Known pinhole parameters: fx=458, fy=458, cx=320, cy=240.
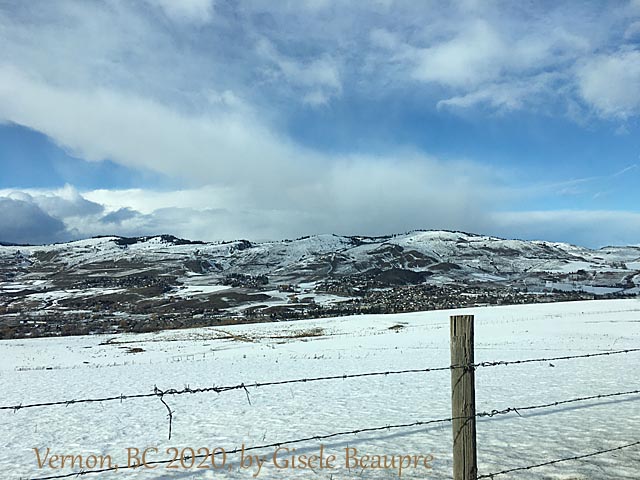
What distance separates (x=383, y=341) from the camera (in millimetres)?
37938

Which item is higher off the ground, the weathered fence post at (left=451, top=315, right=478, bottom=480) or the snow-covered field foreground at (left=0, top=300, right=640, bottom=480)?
the weathered fence post at (left=451, top=315, right=478, bottom=480)

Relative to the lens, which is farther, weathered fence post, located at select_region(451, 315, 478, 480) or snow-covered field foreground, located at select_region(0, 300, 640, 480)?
snow-covered field foreground, located at select_region(0, 300, 640, 480)

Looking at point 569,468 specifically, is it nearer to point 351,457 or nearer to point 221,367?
point 351,457

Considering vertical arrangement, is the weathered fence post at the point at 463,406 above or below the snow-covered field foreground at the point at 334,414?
above

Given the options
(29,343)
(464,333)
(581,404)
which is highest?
(464,333)

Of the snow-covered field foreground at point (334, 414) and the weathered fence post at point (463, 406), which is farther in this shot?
the snow-covered field foreground at point (334, 414)

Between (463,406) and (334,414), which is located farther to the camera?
(334,414)

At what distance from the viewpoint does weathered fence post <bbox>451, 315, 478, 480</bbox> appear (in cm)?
482

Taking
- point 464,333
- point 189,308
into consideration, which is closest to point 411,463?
point 464,333

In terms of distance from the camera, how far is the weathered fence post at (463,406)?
482 centimetres

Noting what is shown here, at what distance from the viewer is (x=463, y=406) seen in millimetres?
4871

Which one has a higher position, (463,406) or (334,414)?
(463,406)

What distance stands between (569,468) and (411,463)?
2520 mm

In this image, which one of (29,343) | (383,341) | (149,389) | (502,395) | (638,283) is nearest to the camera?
(502,395)
